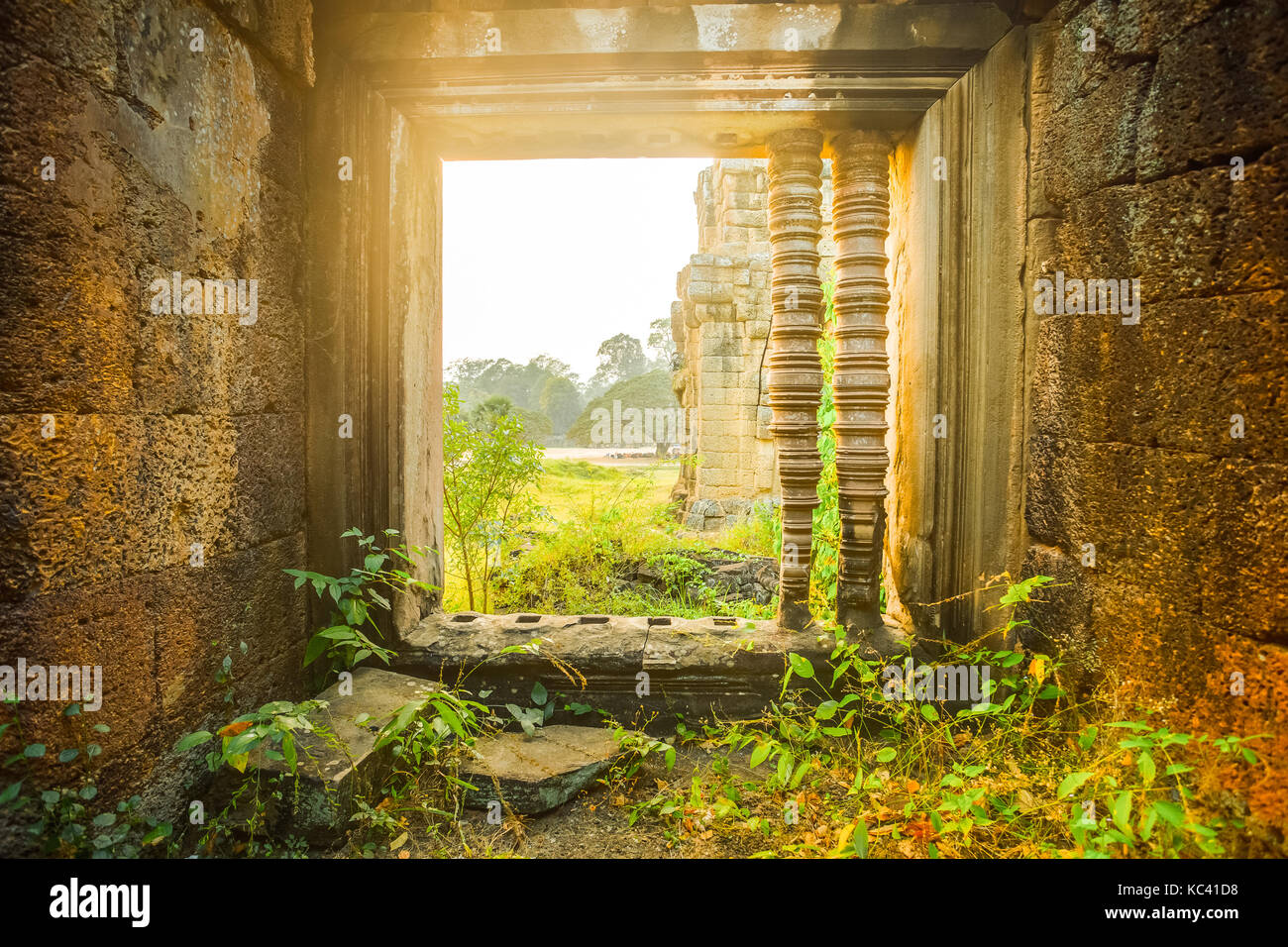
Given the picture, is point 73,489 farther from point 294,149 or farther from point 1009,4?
point 1009,4

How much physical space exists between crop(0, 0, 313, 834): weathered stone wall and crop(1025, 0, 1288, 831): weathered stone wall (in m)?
3.00

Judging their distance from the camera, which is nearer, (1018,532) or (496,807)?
(496,807)

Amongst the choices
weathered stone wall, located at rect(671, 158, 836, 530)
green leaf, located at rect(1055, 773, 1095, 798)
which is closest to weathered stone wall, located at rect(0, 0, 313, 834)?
green leaf, located at rect(1055, 773, 1095, 798)

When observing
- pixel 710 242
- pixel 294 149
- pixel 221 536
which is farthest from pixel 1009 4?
pixel 710 242

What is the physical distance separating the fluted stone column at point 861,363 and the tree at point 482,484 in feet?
7.60

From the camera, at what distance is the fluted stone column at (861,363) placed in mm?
2906

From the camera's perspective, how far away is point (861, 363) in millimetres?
2914

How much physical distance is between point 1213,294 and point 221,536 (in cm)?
324

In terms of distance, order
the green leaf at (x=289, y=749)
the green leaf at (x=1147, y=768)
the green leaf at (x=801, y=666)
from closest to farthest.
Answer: the green leaf at (x=1147, y=768), the green leaf at (x=289, y=749), the green leaf at (x=801, y=666)

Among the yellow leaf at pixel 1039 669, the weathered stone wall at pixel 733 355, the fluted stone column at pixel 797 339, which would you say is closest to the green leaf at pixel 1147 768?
the yellow leaf at pixel 1039 669

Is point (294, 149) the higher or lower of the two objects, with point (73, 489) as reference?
higher

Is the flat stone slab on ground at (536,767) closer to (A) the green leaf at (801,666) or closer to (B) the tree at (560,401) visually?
(A) the green leaf at (801,666)

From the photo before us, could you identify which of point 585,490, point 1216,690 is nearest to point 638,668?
point 1216,690

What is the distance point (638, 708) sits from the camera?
293 centimetres
